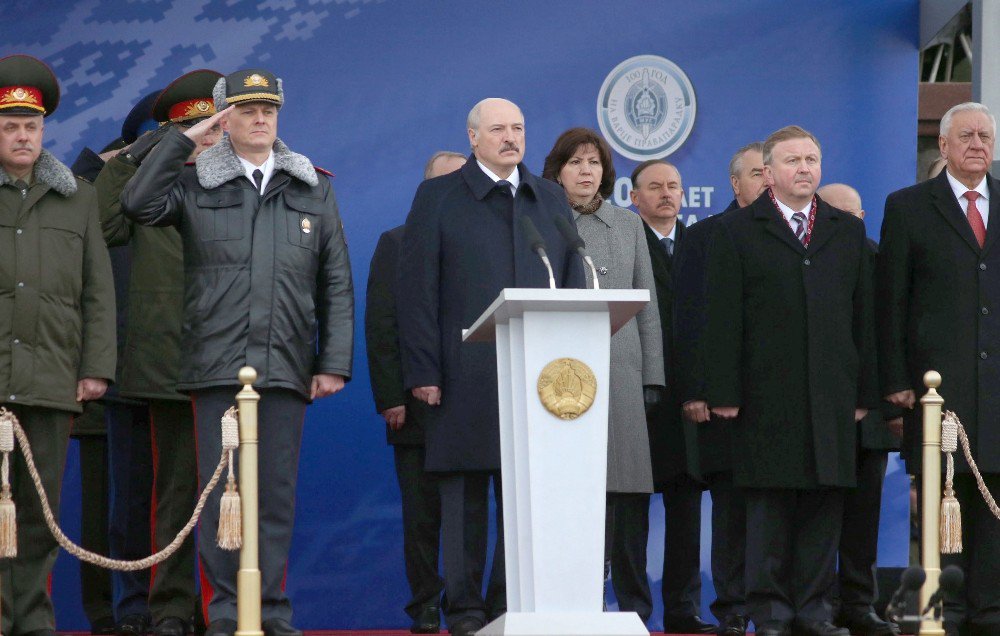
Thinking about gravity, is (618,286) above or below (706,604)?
above

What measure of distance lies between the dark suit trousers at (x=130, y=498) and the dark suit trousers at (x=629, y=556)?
185 cm

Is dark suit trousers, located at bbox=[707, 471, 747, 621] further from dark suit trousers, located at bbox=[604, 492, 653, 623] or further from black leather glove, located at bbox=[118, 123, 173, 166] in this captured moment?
black leather glove, located at bbox=[118, 123, 173, 166]

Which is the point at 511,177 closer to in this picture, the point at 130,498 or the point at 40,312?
the point at 40,312

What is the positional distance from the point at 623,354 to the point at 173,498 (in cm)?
180

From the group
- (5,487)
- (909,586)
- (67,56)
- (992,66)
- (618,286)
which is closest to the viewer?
(909,586)

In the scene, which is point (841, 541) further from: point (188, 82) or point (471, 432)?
point (188, 82)

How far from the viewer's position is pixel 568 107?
8.55 meters

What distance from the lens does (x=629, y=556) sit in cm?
679

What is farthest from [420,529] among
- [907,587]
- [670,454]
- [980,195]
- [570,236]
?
[907,587]

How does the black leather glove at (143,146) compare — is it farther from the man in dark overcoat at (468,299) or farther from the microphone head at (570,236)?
the microphone head at (570,236)

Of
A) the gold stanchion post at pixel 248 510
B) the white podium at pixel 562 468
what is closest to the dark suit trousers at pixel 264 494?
the gold stanchion post at pixel 248 510

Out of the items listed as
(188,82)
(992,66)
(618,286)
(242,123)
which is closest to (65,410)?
(242,123)

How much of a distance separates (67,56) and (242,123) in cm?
272

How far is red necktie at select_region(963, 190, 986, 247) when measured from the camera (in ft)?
20.4
